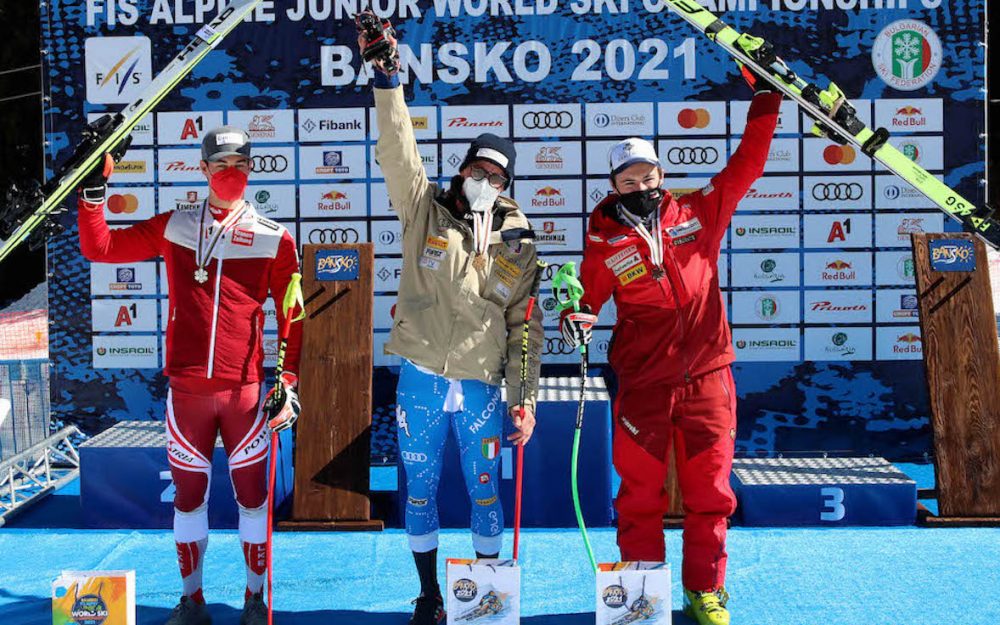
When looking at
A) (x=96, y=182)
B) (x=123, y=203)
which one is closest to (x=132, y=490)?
(x=123, y=203)

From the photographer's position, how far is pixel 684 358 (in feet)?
12.1

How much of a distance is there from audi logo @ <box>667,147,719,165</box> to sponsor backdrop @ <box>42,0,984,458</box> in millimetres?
13

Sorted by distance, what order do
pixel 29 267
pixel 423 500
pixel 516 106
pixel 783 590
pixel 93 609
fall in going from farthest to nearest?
pixel 29 267
pixel 516 106
pixel 783 590
pixel 423 500
pixel 93 609

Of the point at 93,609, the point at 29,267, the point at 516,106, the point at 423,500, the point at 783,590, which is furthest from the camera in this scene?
the point at 29,267

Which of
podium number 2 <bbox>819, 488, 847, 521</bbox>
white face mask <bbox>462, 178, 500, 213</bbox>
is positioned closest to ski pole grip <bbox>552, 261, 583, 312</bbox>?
white face mask <bbox>462, 178, 500, 213</bbox>

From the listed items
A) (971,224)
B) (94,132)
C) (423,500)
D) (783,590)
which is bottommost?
(783,590)

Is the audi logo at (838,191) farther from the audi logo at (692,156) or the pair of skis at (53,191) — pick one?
the pair of skis at (53,191)

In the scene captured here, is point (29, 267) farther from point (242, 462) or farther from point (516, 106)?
point (242, 462)

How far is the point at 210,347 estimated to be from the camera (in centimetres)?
362

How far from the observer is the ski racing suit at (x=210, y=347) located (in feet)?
11.9

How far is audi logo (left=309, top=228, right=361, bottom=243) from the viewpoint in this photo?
6.14 m

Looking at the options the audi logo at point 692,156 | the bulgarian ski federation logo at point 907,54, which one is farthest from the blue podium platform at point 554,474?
the bulgarian ski federation logo at point 907,54

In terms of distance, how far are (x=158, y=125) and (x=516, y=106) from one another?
2.11m

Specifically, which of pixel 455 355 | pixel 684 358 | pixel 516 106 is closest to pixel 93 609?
pixel 455 355
